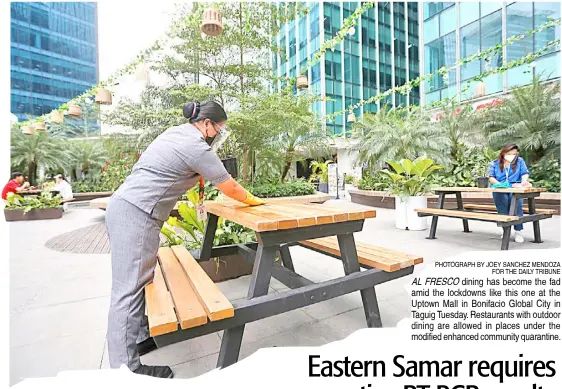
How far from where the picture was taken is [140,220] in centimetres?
132

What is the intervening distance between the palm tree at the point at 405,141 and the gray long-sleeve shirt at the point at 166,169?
24.6 feet

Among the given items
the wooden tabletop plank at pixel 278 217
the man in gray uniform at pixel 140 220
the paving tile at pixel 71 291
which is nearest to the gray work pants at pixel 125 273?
the man in gray uniform at pixel 140 220

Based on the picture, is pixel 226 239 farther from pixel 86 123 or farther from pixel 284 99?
pixel 86 123

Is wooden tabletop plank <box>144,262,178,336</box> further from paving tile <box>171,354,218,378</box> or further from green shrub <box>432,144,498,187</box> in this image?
green shrub <box>432,144,498,187</box>

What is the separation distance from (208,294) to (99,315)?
47.1 inches

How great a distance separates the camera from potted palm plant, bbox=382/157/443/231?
4.71 metres

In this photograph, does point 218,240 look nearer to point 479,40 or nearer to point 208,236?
point 208,236

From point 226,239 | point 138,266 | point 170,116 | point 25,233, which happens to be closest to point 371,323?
point 138,266

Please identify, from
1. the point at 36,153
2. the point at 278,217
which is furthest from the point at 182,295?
the point at 36,153

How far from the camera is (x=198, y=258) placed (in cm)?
231

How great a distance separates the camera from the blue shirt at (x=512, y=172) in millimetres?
3867

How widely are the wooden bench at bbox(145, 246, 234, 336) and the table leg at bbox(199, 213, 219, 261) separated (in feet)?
1.88

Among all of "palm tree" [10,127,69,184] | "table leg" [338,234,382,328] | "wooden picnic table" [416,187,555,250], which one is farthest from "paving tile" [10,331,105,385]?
"palm tree" [10,127,69,184]

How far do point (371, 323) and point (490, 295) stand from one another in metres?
0.63
